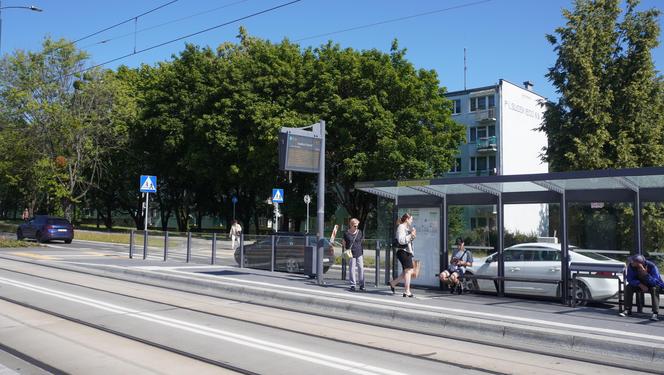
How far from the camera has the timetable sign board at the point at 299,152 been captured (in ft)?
47.0

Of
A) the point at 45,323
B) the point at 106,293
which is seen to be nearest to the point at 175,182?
the point at 106,293

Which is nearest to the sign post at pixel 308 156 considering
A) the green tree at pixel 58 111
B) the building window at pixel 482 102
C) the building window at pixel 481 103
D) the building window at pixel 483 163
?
the green tree at pixel 58 111

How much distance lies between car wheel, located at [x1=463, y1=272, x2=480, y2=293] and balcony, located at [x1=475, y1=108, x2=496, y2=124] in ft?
139

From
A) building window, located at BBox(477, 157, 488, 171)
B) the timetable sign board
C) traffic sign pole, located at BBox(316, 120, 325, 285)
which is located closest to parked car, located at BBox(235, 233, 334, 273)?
traffic sign pole, located at BBox(316, 120, 325, 285)

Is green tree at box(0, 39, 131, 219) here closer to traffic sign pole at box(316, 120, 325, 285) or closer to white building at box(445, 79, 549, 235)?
white building at box(445, 79, 549, 235)

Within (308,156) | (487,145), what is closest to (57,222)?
(308,156)

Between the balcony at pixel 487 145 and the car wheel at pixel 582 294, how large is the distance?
4372cm

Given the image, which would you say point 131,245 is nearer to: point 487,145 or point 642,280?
point 642,280


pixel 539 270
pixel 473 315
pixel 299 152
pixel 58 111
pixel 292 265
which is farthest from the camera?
pixel 58 111

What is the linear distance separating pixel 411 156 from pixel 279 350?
97.3ft

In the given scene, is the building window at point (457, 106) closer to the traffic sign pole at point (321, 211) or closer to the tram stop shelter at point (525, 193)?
the tram stop shelter at point (525, 193)

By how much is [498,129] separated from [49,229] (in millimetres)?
38580

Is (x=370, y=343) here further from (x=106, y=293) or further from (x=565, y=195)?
(x=106, y=293)

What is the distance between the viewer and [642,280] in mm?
10156
